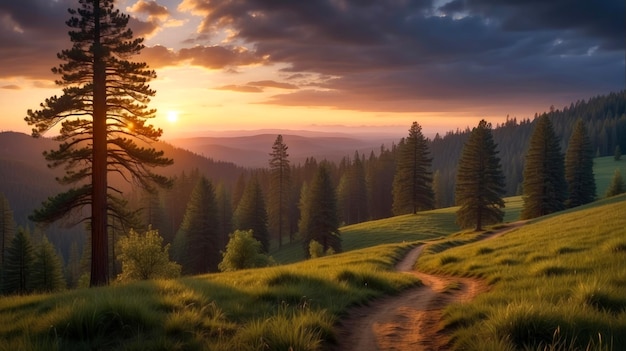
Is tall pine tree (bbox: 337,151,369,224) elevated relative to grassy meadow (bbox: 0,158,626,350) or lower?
lower

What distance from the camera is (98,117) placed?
17.9m

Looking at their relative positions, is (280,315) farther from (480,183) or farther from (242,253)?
(480,183)

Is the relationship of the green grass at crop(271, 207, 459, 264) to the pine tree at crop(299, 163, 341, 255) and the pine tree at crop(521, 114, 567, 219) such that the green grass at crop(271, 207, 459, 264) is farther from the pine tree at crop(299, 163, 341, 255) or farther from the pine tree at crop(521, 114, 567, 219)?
the pine tree at crop(521, 114, 567, 219)

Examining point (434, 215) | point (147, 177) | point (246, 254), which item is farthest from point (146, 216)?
point (147, 177)

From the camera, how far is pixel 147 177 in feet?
63.2

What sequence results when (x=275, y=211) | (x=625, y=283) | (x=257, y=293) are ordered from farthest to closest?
1. (x=275, y=211)
2. (x=257, y=293)
3. (x=625, y=283)

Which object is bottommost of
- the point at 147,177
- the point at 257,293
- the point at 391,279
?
the point at 391,279

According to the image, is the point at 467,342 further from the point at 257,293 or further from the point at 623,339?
the point at 257,293

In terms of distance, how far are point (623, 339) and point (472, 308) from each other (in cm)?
262

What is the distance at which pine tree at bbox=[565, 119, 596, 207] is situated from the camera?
5919 centimetres

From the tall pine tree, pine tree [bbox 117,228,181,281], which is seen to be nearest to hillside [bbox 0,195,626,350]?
pine tree [bbox 117,228,181,281]

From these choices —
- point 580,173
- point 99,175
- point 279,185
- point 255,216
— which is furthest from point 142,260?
point 580,173

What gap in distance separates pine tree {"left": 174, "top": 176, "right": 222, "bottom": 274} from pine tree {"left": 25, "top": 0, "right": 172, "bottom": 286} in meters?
41.4

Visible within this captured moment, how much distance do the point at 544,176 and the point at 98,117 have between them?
55.6 meters
